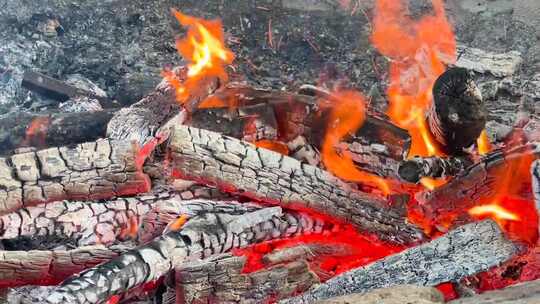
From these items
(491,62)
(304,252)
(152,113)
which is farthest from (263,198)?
(491,62)

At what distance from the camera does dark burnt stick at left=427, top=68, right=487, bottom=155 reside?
8.61ft

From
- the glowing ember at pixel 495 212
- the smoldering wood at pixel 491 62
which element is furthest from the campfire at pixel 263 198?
the smoldering wood at pixel 491 62

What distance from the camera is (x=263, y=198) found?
95.8 inches

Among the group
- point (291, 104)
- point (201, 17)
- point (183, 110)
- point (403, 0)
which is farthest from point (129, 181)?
point (403, 0)

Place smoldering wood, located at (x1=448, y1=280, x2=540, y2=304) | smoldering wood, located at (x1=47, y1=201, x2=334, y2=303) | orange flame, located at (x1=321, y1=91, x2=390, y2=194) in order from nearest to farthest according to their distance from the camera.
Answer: smoldering wood, located at (x1=448, y1=280, x2=540, y2=304)
smoldering wood, located at (x1=47, y1=201, x2=334, y2=303)
orange flame, located at (x1=321, y1=91, x2=390, y2=194)

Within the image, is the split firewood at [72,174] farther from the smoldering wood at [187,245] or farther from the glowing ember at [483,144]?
the glowing ember at [483,144]

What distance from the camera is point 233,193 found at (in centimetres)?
246

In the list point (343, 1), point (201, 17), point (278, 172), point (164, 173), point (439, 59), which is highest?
point (343, 1)

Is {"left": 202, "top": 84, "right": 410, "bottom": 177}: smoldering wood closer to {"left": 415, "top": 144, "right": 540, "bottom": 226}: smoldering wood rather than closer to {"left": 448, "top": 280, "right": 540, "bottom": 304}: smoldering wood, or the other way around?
{"left": 415, "top": 144, "right": 540, "bottom": 226}: smoldering wood

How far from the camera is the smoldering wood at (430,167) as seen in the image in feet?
8.30

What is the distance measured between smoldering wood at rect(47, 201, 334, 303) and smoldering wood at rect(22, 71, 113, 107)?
1.12m

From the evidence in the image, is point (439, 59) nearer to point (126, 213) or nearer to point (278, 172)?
point (278, 172)

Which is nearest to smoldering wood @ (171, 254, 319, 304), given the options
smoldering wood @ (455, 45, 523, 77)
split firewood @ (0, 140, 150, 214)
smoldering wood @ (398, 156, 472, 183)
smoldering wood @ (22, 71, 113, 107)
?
split firewood @ (0, 140, 150, 214)

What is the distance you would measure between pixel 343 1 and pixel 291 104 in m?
1.21
